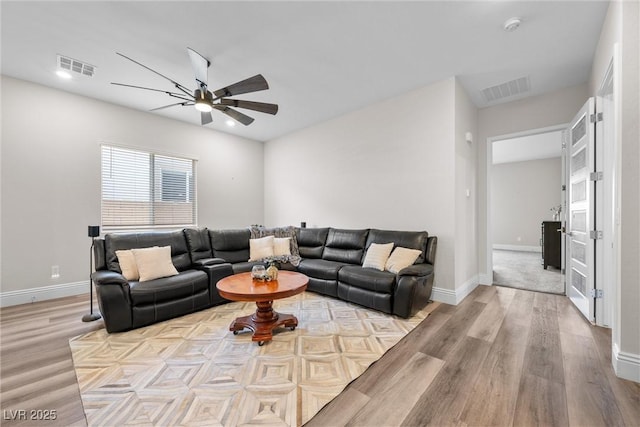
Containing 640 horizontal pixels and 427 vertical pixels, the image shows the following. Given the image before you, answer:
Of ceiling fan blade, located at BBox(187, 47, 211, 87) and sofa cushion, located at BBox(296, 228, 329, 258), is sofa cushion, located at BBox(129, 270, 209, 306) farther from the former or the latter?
ceiling fan blade, located at BBox(187, 47, 211, 87)

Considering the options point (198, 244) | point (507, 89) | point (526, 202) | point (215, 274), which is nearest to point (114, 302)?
point (215, 274)

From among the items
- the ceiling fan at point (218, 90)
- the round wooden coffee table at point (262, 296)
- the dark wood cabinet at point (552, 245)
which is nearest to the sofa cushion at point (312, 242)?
the round wooden coffee table at point (262, 296)

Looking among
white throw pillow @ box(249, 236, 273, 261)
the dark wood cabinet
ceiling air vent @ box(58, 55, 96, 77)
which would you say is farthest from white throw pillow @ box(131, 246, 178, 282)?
the dark wood cabinet

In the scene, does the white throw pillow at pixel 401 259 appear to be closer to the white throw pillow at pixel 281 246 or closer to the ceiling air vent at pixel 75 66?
the white throw pillow at pixel 281 246

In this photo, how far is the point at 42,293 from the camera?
357 cm

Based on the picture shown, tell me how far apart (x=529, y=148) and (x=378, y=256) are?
20.2 feet

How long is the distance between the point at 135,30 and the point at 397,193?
3648mm

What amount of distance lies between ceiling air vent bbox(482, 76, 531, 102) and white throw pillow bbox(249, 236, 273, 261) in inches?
158

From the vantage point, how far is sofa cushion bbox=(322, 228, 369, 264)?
404 centimetres

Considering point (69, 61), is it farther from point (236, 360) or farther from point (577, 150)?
point (577, 150)

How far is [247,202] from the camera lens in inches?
237

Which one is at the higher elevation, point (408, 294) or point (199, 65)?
point (199, 65)

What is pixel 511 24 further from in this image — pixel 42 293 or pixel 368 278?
pixel 42 293

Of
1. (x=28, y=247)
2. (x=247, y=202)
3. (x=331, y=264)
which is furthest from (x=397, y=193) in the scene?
(x=28, y=247)
